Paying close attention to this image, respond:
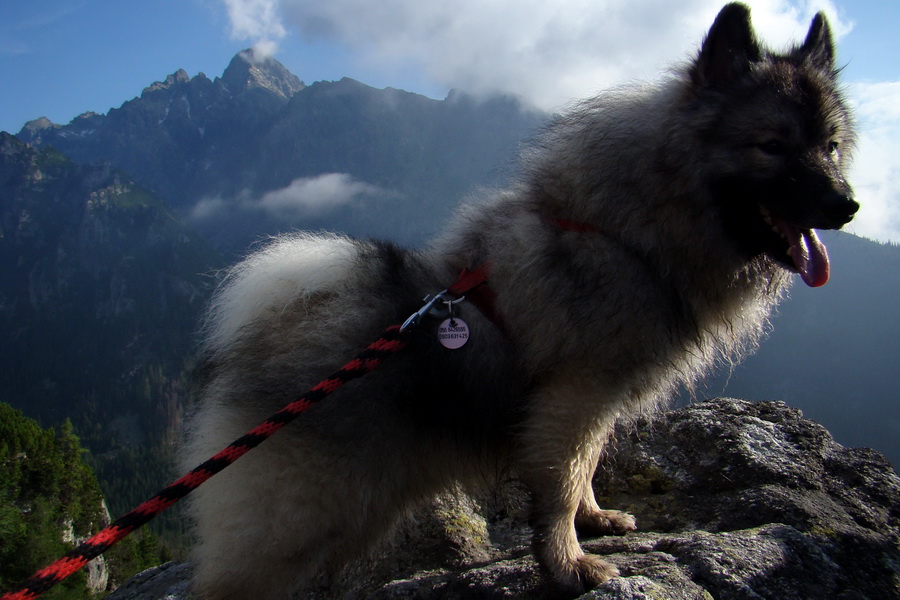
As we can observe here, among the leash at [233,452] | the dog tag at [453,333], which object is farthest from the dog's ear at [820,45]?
the dog tag at [453,333]

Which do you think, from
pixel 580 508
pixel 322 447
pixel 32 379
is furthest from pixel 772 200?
pixel 32 379

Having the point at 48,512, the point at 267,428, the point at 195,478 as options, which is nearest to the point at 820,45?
the point at 267,428

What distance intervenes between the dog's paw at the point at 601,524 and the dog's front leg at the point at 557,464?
0.84m

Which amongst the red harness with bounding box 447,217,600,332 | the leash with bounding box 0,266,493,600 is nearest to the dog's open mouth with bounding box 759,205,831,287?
the red harness with bounding box 447,217,600,332

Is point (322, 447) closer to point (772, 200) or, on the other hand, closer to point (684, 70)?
point (772, 200)

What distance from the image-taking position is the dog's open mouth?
307 cm

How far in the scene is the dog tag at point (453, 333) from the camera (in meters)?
3.13

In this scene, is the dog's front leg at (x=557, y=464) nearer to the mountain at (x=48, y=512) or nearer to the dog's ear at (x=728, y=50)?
the dog's ear at (x=728, y=50)

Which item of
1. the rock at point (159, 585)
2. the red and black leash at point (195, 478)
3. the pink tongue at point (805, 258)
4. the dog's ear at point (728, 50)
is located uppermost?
the dog's ear at point (728, 50)

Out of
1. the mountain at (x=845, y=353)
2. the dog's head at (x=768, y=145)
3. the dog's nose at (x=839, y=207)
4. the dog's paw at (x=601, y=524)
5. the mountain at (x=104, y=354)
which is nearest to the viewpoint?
the dog's nose at (x=839, y=207)

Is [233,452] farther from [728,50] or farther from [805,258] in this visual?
[728,50]

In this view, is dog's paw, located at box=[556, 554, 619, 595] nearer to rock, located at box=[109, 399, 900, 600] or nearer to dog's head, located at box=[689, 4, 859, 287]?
rock, located at box=[109, 399, 900, 600]

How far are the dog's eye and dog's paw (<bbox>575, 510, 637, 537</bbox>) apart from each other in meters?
2.71

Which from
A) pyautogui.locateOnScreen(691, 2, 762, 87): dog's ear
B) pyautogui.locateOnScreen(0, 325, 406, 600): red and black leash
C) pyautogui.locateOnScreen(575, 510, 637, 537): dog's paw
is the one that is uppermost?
pyautogui.locateOnScreen(691, 2, 762, 87): dog's ear
